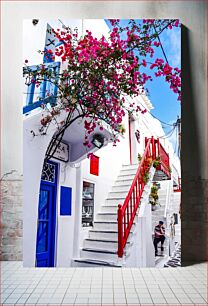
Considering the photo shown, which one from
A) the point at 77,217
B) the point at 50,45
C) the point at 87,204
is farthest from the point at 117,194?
the point at 50,45

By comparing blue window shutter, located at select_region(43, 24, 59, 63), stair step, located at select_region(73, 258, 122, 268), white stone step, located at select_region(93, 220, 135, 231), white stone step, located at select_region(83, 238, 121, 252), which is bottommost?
stair step, located at select_region(73, 258, 122, 268)

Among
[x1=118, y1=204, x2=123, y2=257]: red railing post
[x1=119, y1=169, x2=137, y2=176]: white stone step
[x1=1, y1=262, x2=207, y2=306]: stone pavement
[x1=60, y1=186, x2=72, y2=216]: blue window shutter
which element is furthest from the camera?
[x1=119, y1=169, x2=137, y2=176]: white stone step

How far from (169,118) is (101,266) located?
5.45 feet

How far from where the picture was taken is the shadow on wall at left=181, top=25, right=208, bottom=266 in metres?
3.74

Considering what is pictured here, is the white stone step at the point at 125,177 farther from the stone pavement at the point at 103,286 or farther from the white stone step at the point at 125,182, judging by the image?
the stone pavement at the point at 103,286

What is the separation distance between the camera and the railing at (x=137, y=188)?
3521mm

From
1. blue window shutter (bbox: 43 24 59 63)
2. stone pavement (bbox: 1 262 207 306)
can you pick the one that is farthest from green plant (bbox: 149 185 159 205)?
blue window shutter (bbox: 43 24 59 63)

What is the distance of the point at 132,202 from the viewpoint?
11.9 ft

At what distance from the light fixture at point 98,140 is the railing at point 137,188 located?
46cm

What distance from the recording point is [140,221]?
11.8ft

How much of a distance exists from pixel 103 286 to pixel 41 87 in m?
1.98

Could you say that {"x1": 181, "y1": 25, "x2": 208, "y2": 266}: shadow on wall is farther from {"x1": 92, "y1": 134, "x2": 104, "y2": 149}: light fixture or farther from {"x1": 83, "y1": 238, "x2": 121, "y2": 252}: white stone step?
{"x1": 92, "y1": 134, "x2": 104, "y2": 149}: light fixture

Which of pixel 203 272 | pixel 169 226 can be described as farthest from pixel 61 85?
pixel 203 272

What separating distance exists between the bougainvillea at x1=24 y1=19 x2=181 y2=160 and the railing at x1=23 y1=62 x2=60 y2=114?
1cm
